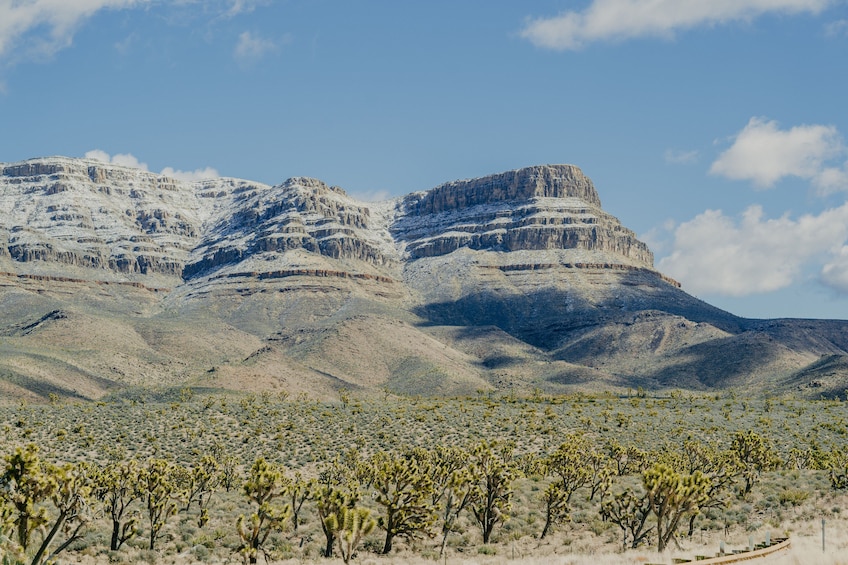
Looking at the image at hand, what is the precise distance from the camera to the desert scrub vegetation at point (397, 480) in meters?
31.6

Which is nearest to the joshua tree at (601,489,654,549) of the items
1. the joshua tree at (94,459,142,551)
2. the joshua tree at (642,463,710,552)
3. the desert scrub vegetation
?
the desert scrub vegetation

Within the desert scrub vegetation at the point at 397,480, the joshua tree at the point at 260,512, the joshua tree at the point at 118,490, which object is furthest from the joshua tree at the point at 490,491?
the joshua tree at the point at 118,490

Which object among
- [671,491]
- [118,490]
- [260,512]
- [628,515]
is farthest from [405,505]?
[118,490]

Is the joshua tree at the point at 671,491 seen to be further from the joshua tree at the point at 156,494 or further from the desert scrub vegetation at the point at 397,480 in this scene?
the joshua tree at the point at 156,494

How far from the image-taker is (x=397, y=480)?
37.0 metres

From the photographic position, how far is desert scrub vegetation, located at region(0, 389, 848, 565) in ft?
104

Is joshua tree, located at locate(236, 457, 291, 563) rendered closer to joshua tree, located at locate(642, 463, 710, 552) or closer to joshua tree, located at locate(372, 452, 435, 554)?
joshua tree, located at locate(372, 452, 435, 554)

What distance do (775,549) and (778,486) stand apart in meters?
22.6

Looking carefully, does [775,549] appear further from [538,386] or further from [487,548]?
[538,386]

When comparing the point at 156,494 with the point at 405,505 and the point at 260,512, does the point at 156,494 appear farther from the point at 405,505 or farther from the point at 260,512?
the point at 405,505

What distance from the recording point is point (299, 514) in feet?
139

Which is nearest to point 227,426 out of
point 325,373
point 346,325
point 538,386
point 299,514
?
A: point 299,514

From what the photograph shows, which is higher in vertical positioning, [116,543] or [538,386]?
[538,386]

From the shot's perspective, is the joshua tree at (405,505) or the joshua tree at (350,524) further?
the joshua tree at (405,505)
